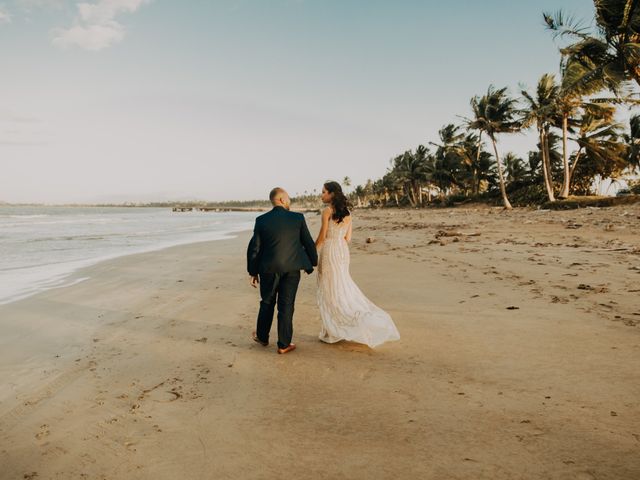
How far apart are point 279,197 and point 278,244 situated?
588mm

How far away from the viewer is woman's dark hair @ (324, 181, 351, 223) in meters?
4.78

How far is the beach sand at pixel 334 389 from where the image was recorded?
2.52 meters

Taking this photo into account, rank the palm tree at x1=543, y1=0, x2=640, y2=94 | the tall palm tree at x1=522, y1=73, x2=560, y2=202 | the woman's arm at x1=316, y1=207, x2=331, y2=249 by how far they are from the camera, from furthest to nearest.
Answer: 1. the tall palm tree at x1=522, y1=73, x2=560, y2=202
2. the palm tree at x1=543, y1=0, x2=640, y2=94
3. the woman's arm at x1=316, y1=207, x2=331, y2=249

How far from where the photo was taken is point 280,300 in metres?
4.61

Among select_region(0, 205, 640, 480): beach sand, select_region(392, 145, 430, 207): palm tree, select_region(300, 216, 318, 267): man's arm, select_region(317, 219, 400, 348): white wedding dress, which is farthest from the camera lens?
select_region(392, 145, 430, 207): palm tree

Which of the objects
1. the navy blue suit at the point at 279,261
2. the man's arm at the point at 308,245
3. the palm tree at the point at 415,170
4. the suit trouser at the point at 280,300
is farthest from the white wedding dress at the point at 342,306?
the palm tree at the point at 415,170

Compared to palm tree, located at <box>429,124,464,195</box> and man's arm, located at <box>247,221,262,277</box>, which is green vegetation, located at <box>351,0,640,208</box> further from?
man's arm, located at <box>247,221,262,277</box>

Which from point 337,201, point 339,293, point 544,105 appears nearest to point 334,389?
point 339,293

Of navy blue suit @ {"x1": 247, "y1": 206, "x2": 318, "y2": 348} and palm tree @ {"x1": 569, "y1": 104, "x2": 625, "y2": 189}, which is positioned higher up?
palm tree @ {"x1": 569, "y1": 104, "x2": 625, "y2": 189}

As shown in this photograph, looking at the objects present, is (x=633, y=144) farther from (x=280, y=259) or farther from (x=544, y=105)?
(x=280, y=259)

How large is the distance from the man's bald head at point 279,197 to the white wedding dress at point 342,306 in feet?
2.15

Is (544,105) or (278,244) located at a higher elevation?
(544,105)

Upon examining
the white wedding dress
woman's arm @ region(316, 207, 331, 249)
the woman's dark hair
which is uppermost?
the woman's dark hair

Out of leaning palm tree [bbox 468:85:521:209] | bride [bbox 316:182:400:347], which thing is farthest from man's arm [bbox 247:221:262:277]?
leaning palm tree [bbox 468:85:521:209]
